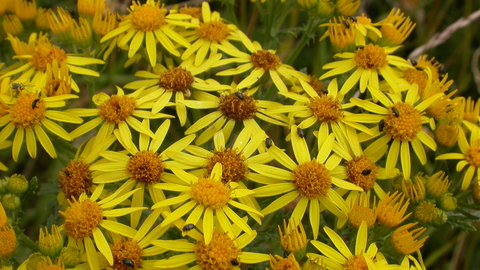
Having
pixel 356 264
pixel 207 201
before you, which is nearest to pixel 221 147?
pixel 207 201

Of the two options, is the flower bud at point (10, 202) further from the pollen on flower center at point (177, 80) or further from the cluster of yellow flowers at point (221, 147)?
the pollen on flower center at point (177, 80)

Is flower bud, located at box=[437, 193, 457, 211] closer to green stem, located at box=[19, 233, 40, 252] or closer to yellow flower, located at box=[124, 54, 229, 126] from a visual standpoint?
yellow flower, located at box=[124, 54, 229, 126]

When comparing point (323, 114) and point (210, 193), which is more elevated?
point (323, 114)

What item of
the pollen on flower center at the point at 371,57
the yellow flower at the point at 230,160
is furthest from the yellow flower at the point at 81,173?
the pollen on flower center at the point at 371,57

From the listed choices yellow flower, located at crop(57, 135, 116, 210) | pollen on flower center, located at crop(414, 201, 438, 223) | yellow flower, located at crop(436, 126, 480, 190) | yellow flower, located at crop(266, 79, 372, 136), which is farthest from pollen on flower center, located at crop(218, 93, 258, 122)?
yellow flower, located at crop(436, 126, 480, 190)

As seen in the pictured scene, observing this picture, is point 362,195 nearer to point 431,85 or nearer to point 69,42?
point 431,85

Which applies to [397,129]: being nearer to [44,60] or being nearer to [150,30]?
[150,30]

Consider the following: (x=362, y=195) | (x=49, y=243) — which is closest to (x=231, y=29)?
(x=362, y=195)
